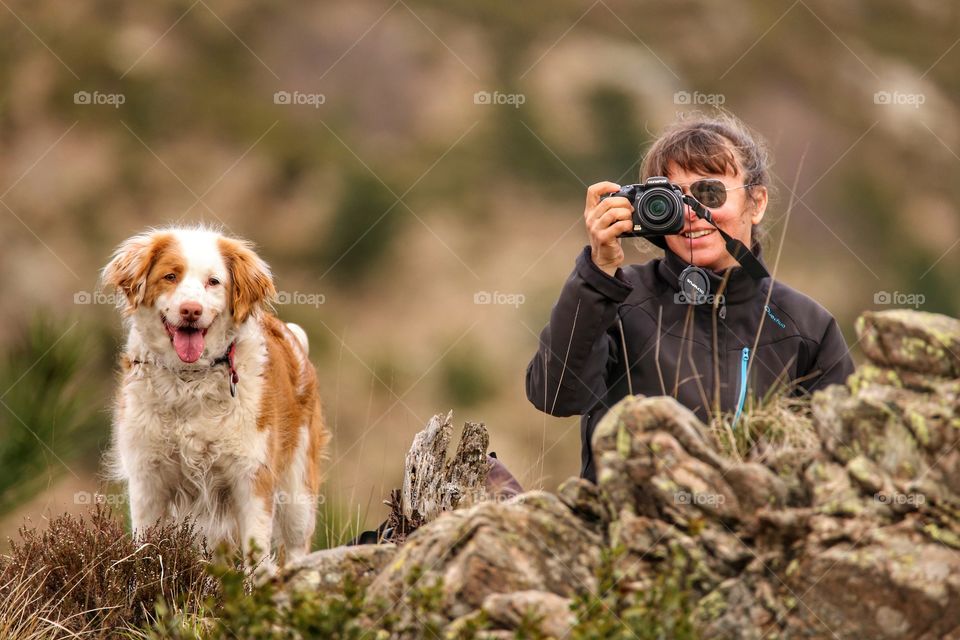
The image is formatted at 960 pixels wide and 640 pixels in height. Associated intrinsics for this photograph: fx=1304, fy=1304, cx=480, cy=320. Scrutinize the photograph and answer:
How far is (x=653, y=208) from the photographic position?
13.0 ft

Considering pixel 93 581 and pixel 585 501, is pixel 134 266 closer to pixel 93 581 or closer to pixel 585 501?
pixel 93 581

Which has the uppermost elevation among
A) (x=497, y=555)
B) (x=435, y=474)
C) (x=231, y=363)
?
(x=231, y=363)

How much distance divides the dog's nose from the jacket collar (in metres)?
1.75

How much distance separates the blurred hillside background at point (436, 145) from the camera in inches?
817

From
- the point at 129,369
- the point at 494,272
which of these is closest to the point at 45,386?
the point at 129,369

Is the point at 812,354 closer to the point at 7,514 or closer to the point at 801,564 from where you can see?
the point at 801,564

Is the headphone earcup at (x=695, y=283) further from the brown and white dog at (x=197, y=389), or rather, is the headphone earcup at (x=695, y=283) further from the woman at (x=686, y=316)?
the brown and white dog at (x=197, y=389)

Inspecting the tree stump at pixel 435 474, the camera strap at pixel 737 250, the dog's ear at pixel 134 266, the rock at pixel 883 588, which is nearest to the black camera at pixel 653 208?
the camera strap at pixel 737 250

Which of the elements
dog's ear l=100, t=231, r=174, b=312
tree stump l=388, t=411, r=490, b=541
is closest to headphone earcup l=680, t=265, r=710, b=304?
tree stump l=388, t=411, r=490, b=541

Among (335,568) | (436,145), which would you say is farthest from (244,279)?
(436,145)

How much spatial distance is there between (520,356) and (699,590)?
17.4 m

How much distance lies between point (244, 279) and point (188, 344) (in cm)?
34

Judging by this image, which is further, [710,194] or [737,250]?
[710,194]

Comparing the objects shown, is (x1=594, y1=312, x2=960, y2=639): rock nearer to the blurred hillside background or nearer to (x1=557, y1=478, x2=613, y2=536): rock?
(x1=557, y1=478, x2=613, y2=536): rock
